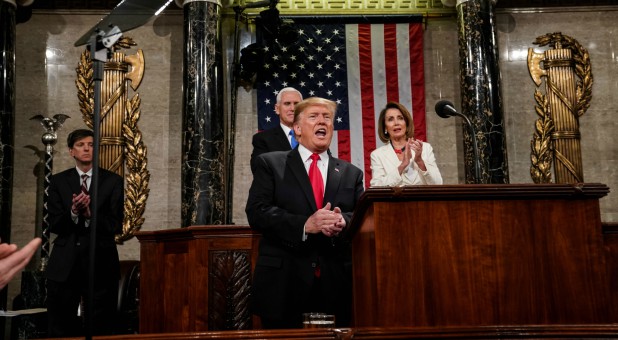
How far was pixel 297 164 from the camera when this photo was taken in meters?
3.91

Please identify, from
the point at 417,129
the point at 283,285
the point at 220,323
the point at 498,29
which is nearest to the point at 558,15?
the point at 498,29

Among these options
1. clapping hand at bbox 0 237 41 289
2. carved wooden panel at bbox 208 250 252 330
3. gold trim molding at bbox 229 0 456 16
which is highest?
gold trim molding at bbox 229 0 456 16

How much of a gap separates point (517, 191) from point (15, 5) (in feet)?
23.2

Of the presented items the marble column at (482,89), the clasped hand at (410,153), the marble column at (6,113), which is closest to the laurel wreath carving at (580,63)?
the marble column at (482,89)

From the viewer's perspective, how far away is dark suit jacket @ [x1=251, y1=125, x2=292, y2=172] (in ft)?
19.1

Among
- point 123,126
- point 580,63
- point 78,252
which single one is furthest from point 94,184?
point 580,63

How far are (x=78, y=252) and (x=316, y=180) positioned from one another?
247 centimetres

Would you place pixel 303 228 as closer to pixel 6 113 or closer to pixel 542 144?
pixel 6 113

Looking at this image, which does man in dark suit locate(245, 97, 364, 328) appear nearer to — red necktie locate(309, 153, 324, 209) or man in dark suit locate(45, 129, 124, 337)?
red necktie locate(309, 153, 324, 209)

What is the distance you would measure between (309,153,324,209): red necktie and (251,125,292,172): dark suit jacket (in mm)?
1841

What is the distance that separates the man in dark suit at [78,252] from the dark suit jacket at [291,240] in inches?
80.1

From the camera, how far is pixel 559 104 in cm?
884

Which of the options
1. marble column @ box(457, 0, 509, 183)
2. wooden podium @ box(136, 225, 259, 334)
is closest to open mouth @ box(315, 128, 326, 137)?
wooden podium @ box(136, 225, 259, 334)

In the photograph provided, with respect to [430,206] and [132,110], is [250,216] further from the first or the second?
[132,110]
